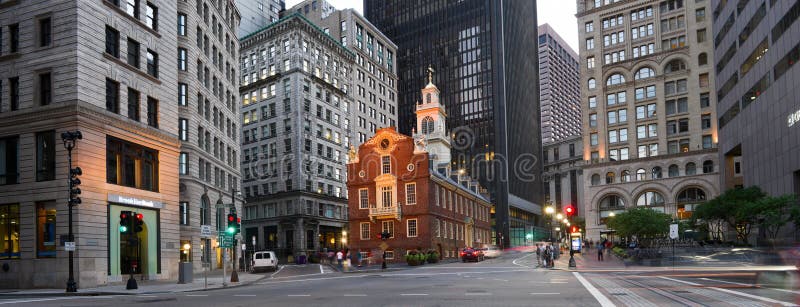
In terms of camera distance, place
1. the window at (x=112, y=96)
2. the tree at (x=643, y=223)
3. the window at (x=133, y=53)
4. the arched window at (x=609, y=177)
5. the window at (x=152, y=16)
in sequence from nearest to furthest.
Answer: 1. the window at (x=112, y=96)
2. the window at (x=133, y=53)
3. the window at (x=152, y=16)
4. the tree at (x=643, y=223)
5. the arched window at (x=609, y=177)

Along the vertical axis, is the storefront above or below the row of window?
below

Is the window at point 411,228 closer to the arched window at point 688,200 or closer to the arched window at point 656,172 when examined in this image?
the arched window at point 688,200

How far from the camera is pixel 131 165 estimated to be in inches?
1507

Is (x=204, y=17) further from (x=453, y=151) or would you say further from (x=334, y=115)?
(x=453, y=151)

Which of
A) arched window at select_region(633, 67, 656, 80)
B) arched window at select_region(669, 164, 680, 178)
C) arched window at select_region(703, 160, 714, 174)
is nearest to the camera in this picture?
arched window at select_region(703, 160, 714, 174)

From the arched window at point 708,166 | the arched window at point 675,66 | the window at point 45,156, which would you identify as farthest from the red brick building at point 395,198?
the arched window at point 675,66

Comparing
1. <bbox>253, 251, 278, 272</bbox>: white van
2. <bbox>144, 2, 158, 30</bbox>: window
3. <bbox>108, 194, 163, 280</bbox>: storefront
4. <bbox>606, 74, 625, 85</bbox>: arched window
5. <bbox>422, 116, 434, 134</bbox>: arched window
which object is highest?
<bbox>606, 74, 625, 85</bbox>: arched window

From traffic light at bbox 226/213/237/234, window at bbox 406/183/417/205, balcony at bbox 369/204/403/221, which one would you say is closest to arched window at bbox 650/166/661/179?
window at bbox 406/183/417/205

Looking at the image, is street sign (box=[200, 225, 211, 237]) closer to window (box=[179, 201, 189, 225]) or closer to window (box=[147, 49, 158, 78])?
window (box=[147, 49, 158, 78])

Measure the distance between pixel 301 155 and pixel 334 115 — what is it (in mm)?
12661

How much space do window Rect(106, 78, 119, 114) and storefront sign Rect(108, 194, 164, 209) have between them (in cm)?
486

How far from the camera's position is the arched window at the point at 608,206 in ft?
361

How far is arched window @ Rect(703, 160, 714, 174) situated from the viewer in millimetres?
101500

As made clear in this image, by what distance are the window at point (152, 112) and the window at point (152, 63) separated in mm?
1668
